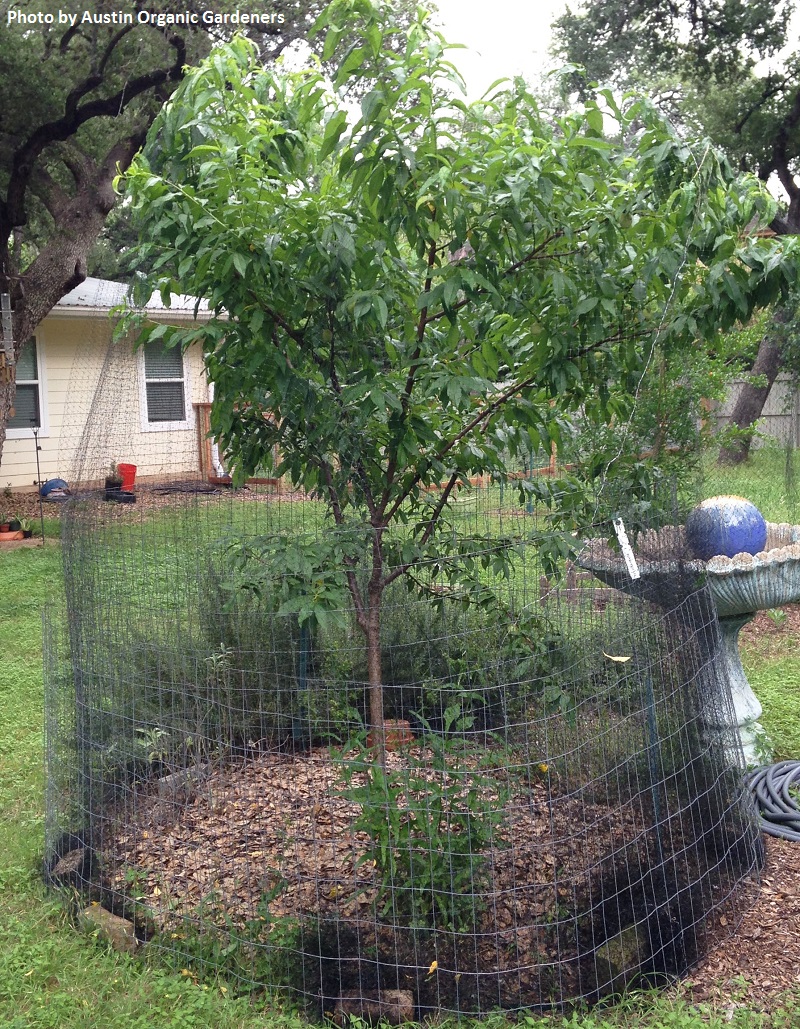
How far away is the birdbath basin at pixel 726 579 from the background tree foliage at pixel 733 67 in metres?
10.8

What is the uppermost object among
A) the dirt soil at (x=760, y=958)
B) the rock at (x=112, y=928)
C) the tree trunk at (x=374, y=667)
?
the tree trunk at (x=374, y=667)

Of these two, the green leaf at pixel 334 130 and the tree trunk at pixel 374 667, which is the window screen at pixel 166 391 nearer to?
the tree trunk at pixel 374 667

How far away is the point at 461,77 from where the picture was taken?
2.89 metres

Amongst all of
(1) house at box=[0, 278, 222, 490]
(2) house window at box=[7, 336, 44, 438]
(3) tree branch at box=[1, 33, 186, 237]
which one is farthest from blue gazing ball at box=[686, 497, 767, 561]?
(2) house window at box=[7, 336, 44, 438]

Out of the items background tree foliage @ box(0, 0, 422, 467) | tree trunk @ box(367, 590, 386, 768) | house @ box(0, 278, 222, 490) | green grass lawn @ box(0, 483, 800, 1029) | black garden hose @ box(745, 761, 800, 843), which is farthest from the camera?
house @ box(0, 278, 222, 490)

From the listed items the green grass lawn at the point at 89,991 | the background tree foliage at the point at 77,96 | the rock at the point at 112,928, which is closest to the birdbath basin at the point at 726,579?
the green grass lawn at the point at 89,991

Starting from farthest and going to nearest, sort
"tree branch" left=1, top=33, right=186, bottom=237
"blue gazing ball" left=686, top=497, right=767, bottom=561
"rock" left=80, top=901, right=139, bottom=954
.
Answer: "tree branch" left=1, top=33, right=186, bottom=237 → "blue gazing ball" left=686, top=497, right=767, bottom=561 → "rock" left=80, top=901, right=139, bottom=954

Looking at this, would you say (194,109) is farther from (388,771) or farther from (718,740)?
(718,740)

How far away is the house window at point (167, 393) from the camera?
1475 centimetres

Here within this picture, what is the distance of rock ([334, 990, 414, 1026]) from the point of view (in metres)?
2.97

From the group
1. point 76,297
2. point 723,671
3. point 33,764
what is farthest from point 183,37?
point 723,671

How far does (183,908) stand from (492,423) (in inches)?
85.4

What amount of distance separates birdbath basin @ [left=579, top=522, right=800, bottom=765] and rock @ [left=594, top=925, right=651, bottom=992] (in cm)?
118

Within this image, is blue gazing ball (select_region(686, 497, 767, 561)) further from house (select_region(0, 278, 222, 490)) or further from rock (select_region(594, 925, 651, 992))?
house (select_region(0, 278, 222, 490))
